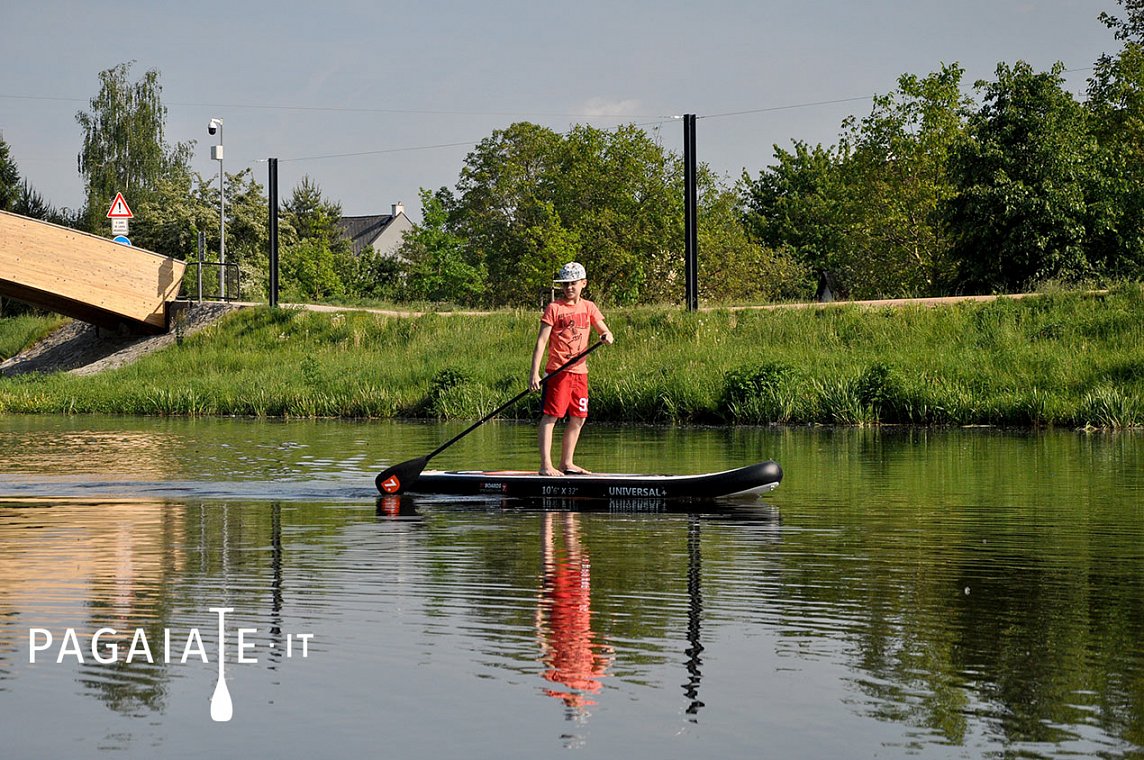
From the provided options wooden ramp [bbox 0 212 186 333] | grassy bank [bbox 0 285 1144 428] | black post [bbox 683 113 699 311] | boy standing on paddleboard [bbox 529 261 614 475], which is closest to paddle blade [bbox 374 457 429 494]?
boy standing on paddleboard [bbox 529 261 614 475]

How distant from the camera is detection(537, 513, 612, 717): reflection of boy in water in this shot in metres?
6.20

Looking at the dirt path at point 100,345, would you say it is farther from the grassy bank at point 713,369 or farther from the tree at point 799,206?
the tree at point 799,206

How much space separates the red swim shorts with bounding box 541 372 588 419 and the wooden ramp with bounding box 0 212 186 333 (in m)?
30.1

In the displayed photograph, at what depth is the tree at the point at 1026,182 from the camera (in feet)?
132

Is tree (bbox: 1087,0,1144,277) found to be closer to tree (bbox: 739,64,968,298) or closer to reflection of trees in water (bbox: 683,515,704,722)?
tree (bbox: 739,64,968,298)

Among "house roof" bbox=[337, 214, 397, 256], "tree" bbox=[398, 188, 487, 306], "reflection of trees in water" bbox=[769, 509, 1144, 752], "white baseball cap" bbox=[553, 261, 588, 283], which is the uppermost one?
"house roof" bbox=[337, 214, 397, 256]

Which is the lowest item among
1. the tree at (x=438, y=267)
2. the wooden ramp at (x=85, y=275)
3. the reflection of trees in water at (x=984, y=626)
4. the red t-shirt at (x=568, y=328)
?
the reflection of trees in water at (x=984, y=626)

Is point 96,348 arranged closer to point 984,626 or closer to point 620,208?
point 620,208

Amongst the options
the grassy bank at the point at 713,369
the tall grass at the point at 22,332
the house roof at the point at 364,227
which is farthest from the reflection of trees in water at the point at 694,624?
the house roof at the point at 364,227

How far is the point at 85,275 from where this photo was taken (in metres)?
42.4

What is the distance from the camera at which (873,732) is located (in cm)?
550

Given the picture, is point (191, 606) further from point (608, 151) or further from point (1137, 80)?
point (608, 151)

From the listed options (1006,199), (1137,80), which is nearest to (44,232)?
(1006,199)

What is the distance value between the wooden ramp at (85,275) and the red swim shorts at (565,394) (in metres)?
30.1
